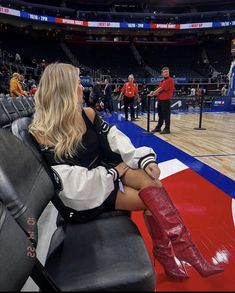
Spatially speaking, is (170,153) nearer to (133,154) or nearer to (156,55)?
(133,154)

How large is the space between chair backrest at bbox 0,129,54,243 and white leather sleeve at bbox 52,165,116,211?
0.08 meters

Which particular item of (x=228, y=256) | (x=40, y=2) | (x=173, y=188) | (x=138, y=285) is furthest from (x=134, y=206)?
(x=40, y=2)

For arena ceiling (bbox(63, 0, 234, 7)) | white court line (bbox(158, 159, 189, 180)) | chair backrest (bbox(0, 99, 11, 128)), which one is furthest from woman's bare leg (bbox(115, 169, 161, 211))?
arena ceiling (bbox(63, 0, 234, 7))

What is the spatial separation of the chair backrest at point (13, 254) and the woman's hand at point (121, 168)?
0.75 meters

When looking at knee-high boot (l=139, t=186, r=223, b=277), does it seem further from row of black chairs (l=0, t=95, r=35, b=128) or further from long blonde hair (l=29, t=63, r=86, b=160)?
row of black chairs (l=0, t=95, r=35, b=128)

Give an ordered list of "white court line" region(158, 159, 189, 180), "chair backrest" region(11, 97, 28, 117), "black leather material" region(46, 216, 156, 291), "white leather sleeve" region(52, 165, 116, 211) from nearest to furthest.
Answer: "black leather material" region(46, 216, 156, 291), "white leather sleeve" region(52, 165, 116, 211), "white court line" region(158, 159, 189, 180), "chair backrest" region(11, 97, 28, 117)

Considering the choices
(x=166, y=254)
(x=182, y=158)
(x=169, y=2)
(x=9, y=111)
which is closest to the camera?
(x=166, y=254)

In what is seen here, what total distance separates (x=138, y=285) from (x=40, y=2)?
29.3 m

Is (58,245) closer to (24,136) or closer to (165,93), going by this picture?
(24,136)

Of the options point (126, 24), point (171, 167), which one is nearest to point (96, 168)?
point (171, 167)

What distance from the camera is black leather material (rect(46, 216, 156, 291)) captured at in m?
0.93

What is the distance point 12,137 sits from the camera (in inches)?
46.1

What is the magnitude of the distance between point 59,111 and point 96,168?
0.35 meters

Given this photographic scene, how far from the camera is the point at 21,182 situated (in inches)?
42.6
